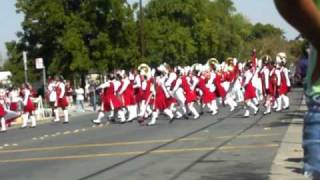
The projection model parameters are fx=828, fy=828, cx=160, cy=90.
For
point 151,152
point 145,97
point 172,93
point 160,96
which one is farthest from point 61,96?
point 151,152

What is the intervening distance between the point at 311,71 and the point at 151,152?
12.1 m

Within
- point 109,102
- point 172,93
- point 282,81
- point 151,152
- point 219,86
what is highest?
point 282,81

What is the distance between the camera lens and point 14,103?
3678 cm

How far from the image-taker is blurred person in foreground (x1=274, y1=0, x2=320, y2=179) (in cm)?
289

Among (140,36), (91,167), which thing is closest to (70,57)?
(140,36)

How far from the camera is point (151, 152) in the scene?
15195 millimetres

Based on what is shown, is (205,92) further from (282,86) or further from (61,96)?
(61,96)

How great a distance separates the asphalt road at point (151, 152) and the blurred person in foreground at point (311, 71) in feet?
24.8

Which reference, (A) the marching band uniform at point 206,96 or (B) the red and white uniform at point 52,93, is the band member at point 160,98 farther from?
(B) the red and white uniform at point 52,93

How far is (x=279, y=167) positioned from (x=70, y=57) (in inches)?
1650

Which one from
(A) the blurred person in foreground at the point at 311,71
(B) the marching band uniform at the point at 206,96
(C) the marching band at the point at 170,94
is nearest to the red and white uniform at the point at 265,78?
(C) the marching band at the point at 170,94

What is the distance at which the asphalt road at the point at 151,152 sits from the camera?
38.9 feet

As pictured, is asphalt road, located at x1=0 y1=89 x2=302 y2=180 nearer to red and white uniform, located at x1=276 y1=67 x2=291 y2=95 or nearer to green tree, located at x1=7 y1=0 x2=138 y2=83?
red and white uniform, located at x1=276 y1=67 x2=291 y2=95

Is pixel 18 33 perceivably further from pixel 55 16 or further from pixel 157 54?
pixel 157 54
